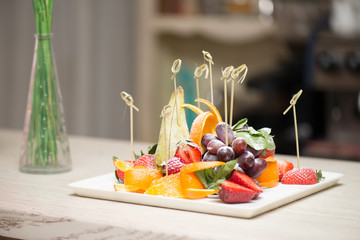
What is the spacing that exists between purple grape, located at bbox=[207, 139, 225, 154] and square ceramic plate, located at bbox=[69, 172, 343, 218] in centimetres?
9

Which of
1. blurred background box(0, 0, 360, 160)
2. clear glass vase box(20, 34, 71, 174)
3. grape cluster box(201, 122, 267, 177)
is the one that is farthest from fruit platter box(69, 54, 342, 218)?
blurred background box(0, 0, 360, 160)

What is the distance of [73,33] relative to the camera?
3480 mm

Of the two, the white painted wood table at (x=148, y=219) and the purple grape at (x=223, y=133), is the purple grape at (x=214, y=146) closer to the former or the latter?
the purple grape at (x=223, y=133)

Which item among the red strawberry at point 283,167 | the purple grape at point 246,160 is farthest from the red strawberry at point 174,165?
the red strawberry at point 283,167

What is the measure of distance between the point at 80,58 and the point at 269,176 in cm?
256

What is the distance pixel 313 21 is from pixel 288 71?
317mm

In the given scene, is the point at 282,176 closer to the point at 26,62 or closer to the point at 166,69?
the point at 166,69

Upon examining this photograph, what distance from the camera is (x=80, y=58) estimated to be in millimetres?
3502

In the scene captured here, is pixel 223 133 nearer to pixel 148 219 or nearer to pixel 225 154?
pixel 225 154

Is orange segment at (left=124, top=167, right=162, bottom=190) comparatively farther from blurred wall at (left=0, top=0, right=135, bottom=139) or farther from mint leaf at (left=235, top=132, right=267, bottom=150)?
blurred wall at (left=0, top=0, right=135, bottom=139)

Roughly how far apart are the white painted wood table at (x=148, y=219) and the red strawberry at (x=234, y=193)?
36 millimetres

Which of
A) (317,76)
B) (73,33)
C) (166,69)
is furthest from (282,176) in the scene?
(73,33)

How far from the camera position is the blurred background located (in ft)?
8.87

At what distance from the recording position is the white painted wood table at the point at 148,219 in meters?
0.85
